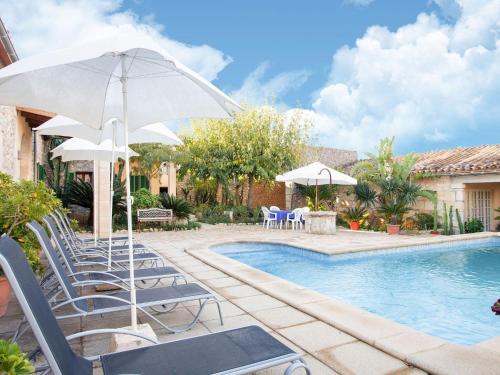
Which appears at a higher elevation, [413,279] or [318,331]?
[318,331]

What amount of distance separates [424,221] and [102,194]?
12.1 metres

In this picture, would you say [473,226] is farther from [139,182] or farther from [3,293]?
[3,293]

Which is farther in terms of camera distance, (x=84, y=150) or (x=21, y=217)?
(x=84, y=150)

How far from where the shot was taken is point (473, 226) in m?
14.8

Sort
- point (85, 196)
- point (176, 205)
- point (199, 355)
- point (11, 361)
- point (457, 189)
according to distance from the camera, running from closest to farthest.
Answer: point (11, 361) < point (199, 355) < point (85, 196) < point (457, 189) < point (176, 205)

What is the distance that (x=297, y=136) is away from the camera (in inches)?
748

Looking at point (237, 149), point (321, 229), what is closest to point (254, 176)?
point (237, 149)

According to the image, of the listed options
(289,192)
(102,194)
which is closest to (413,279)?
(102,194)

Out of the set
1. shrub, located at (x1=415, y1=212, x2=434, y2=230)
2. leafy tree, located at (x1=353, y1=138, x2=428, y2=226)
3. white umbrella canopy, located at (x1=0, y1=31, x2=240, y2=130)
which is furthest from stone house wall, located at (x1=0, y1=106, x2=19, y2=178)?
shrub, located at (x1=415, y1=212, x2=434, y2=230)

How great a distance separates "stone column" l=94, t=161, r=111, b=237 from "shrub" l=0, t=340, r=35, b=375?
9.94 meters

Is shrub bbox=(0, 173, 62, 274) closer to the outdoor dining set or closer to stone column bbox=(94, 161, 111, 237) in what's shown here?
stone column bbox=(94, 161, 111, 237)

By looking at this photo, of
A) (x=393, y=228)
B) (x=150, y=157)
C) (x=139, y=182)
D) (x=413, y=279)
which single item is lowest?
(x=413, y=279)

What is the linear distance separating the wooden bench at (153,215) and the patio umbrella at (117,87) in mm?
9428

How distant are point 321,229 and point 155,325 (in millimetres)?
10064
